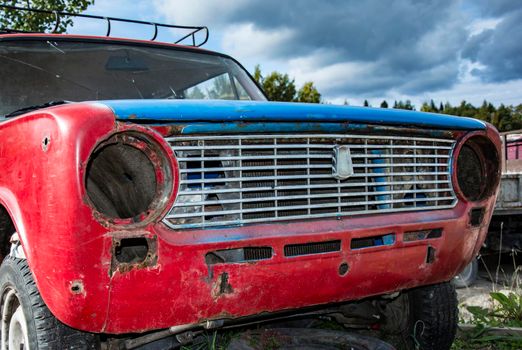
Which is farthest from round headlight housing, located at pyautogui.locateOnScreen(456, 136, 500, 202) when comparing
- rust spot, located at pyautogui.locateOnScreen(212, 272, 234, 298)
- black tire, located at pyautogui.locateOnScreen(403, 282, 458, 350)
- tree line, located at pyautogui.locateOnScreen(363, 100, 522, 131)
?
tree line, located at pyautogui.locateOnScreen(363, 100, 522, 131)

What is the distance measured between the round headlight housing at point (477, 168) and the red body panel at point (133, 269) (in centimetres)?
64

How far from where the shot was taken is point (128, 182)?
2135 millimetres

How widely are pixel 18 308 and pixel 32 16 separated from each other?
671 centimetres

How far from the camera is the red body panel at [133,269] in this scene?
1849mm

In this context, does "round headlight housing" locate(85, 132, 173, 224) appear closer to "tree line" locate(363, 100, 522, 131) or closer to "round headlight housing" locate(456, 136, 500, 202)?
"round headlight housing" locate(456, 136, 500, 202)

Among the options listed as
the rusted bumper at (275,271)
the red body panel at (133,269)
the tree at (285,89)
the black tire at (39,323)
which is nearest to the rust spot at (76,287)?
the red body panel at (133,269)

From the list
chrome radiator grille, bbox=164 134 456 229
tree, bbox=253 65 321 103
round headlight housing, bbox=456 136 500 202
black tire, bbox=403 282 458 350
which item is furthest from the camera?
tree, bbox=253 65 321 103

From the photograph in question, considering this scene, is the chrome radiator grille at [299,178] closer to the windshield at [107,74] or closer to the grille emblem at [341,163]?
the grille emblem at [341,163]

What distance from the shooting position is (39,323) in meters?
2.12

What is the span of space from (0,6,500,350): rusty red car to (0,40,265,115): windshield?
0.27m

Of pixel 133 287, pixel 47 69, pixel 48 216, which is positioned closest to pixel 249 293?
pixel 133 287

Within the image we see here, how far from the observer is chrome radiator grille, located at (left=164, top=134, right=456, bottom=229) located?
208 cm

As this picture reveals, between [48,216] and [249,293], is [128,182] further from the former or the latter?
[249,293]

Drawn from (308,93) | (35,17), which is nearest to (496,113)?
(308,93)
